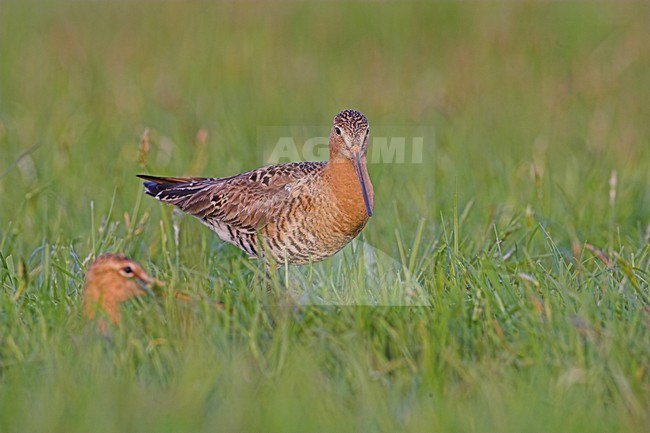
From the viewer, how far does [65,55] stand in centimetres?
1174

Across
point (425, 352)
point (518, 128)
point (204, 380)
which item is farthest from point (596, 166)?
point (204, 380)

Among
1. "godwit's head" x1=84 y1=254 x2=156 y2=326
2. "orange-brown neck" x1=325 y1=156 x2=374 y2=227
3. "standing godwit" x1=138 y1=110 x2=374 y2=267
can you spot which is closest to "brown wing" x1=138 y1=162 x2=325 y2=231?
"standing godwit" x1=138 y1=110 x2=374 y2=267

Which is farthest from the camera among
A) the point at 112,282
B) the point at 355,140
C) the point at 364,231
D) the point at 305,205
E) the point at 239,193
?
the point at 364,231

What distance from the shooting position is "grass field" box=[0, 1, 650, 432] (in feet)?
14.7

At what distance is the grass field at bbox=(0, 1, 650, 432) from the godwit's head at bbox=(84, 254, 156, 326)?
0.10m

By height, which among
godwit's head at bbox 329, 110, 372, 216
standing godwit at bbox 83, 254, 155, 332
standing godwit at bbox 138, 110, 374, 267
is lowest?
standing godwit at bbox 83, 254, 155, 332

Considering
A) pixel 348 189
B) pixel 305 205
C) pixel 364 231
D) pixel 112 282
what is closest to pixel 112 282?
pixel 112 282

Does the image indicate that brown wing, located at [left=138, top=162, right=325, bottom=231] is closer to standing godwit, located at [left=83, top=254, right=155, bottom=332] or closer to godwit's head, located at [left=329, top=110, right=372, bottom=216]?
godwit's head, located at [left=329, top=110, right=372, bottom=216]

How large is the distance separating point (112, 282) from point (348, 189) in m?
1.73

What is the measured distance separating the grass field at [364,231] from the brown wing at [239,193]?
0.79 feet

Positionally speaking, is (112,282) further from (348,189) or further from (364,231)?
(364,231)

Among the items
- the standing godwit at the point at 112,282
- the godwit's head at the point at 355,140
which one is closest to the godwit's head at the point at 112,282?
the standing godwit at the point at 112,282

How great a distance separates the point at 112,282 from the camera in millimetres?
5055

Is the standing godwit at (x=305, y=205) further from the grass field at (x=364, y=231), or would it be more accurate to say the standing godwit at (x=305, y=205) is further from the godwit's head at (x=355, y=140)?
the grass field at (x=364, y=231)
